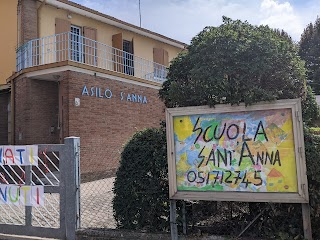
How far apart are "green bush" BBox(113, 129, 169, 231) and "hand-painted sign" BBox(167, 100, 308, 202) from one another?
295mm

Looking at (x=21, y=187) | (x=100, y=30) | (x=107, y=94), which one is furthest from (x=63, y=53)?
(x=21, y=187)

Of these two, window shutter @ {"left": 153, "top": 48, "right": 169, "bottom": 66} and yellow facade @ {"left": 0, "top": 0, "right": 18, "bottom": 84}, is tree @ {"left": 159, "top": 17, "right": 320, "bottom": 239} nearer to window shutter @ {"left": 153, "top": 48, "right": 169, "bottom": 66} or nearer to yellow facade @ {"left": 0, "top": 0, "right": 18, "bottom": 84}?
yellow facade @ {"left": 0, "top": 0, "right": 18, "bottom": 84}

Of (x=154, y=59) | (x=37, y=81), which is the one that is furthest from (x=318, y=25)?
(x=37, y=81)

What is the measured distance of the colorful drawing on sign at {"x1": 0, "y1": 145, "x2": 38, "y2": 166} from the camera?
4.94 metres

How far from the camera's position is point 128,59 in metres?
14.9

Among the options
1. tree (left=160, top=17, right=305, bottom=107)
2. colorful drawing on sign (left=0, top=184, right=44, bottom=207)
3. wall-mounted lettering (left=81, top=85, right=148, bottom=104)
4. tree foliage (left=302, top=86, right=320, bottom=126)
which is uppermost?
wall-mounted lettering (left=81, top=85, right=148, bottom=104)

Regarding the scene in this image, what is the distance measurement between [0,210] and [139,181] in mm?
2904

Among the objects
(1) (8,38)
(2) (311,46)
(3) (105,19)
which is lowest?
(1) (8,38)

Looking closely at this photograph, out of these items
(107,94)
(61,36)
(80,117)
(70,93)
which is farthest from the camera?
(61,36)

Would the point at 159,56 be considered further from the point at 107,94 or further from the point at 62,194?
the point at 62,194

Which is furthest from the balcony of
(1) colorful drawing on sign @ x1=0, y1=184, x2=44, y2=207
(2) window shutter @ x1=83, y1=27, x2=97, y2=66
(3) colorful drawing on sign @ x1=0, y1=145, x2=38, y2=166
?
(1) colorful drawing on sign @ x1=0, y1=184, x2=44, y2=207

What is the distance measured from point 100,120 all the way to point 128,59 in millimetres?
4002

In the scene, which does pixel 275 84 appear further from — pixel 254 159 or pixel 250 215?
pixel 250 215

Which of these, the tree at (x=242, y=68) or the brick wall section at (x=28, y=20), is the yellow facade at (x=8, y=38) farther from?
the tree at (x=242, y=68)
